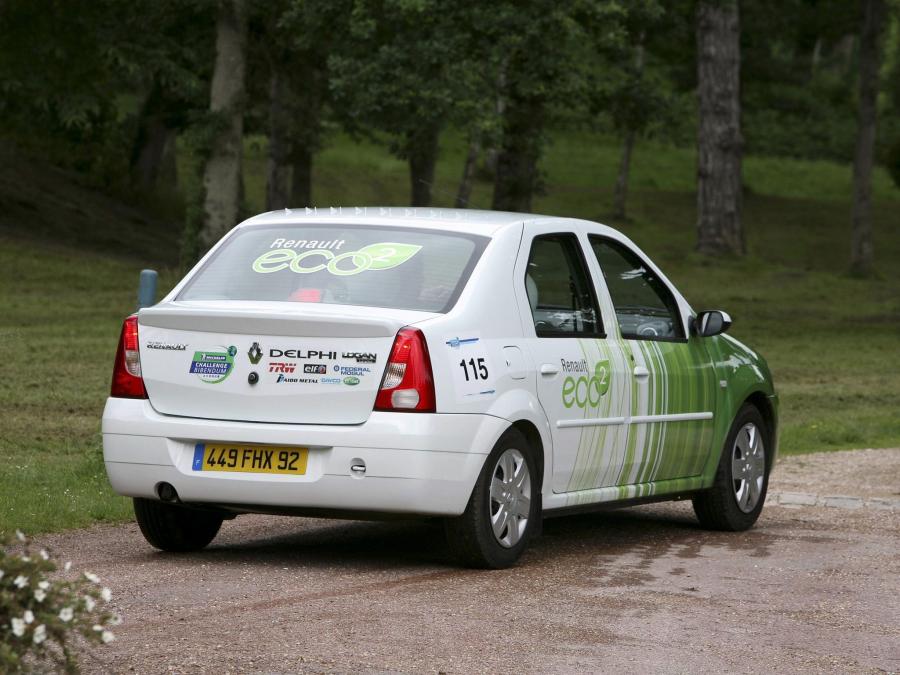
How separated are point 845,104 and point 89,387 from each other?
3126 inches


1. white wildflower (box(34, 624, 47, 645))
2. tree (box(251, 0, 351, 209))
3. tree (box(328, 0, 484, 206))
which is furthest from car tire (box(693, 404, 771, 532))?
A: tree (box(251, 0, 351, 209))

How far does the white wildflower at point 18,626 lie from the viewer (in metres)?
4.66

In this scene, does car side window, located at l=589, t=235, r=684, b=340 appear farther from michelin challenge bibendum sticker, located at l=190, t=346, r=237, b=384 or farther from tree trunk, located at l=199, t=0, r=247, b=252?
tree trunk, located at l=199, t=0, r=247, b=252

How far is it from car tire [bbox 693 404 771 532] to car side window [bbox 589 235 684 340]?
0.85 meters

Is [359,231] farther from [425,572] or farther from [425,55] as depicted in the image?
[425,55]

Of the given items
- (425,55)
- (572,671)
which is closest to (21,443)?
(572,671)

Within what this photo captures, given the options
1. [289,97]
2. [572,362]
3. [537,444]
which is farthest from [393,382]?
[289,97]

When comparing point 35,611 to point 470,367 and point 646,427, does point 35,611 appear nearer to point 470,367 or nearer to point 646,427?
point 470,367

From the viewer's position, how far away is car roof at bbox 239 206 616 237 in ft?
29.9

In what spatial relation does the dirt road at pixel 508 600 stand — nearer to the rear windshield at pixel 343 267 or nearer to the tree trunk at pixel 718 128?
the rear windshield at pixel 343 267

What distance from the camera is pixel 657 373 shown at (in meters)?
9.95

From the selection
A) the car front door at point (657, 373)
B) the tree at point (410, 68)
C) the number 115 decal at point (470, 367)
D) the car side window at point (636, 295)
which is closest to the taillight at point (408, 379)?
the number 115 decal at point (470, 367)

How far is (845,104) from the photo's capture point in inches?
3666

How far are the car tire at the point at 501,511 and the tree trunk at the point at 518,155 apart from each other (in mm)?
21246
